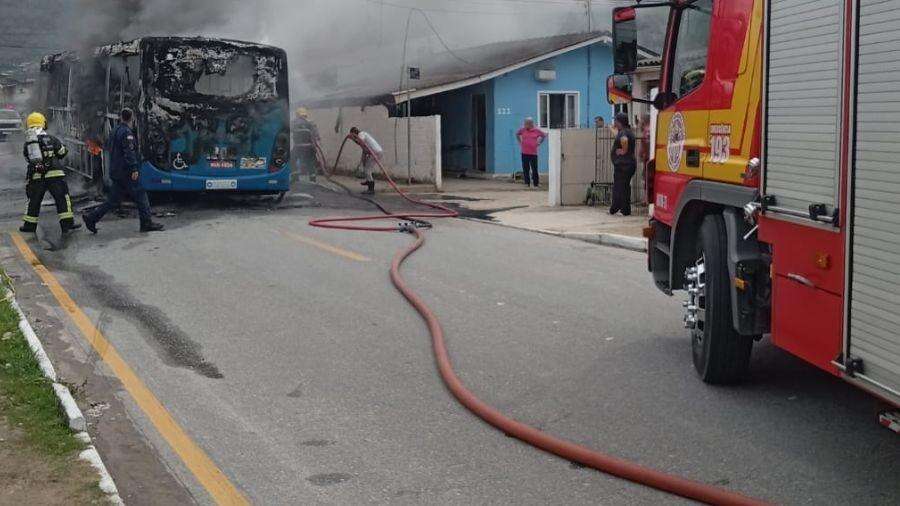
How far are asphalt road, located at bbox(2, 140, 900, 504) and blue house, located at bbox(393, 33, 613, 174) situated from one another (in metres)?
14.6

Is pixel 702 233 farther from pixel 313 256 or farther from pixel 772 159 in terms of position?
pixel 313 256

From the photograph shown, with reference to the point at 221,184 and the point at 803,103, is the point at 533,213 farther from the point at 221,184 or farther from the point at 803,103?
the point at 803,103

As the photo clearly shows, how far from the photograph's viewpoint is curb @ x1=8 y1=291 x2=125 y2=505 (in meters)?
4.78

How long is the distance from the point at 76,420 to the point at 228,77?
13237 mm

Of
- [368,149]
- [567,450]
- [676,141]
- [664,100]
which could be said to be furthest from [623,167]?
[567,450]

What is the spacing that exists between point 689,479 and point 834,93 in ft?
6.04

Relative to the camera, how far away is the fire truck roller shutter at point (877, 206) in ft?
13.6

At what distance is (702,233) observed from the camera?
6609 millimetres

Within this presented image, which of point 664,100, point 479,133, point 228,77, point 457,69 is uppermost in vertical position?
point 457,69

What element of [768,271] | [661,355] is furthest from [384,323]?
[768,271]

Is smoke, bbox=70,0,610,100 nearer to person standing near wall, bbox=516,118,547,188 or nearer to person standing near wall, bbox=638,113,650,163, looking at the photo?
person standing near wall, bbox=516,118,547,188

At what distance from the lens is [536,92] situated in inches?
1052

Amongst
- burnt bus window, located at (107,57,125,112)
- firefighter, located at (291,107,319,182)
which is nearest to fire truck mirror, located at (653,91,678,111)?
burnt bus window, located at (107,57,125,112)

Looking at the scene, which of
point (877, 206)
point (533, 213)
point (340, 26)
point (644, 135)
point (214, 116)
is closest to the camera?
point (877, 206)
